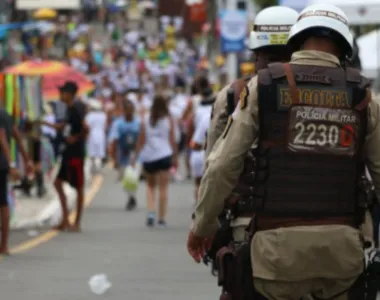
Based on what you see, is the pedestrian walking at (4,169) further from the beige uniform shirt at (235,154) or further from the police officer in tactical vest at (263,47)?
the beige uniform shirt at (235,154)

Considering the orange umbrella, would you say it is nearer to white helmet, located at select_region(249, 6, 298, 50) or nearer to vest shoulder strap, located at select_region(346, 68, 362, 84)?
white helmet, located at select_region(249, 6, 298, 50)

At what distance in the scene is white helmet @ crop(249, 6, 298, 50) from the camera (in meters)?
7.32

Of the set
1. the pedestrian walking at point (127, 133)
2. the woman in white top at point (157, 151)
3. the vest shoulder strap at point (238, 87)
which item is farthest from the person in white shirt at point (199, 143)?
the vest shoulder strap at point (238, 87)

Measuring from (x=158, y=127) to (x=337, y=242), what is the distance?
1339cm

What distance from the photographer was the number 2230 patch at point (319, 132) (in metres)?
5.68

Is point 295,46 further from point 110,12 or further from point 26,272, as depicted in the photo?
point 110,12

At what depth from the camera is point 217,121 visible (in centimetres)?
728

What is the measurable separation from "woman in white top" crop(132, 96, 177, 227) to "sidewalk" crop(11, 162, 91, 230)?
62.7 inches

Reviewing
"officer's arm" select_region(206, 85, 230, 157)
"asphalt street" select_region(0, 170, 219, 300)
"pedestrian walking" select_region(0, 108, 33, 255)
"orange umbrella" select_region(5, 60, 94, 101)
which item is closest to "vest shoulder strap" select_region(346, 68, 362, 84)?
"officer's arm" select_region(206, 85, 230, 157)

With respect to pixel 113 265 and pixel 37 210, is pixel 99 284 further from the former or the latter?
pixel 37 210

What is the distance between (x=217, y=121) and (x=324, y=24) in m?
1.62

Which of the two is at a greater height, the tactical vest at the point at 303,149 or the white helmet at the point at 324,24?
the white helmet at the point at 324,24

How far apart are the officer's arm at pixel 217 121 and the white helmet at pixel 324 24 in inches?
56.0

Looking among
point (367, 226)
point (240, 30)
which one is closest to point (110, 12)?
point (240, 30)
